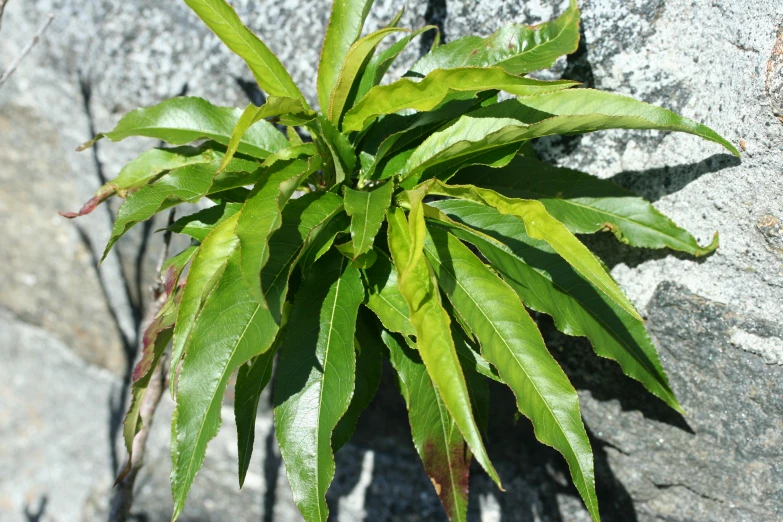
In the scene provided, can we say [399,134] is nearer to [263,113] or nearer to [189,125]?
[263,113]

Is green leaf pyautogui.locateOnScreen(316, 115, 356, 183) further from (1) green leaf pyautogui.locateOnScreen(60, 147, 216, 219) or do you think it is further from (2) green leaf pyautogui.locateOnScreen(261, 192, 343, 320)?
(1) green leaf pyautogui.locateOnScreen(60, 147, 216, 219)

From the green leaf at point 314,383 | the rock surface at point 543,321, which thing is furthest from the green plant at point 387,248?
the rock surface at point 543,321

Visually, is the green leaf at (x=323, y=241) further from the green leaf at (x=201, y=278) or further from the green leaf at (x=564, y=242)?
the green leaf at (x=564, y=242)

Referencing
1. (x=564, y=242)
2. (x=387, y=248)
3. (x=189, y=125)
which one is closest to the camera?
(x=564, y=242)

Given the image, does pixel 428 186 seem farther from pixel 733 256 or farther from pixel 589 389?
pixel 589 389

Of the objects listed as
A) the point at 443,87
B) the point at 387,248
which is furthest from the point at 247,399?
the point at 443,87

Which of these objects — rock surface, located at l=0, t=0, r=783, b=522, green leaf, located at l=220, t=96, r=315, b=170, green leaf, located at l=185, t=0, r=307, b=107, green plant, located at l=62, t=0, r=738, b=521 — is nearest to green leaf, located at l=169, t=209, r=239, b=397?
green plant, located at l=62, t=0, r=738, b=521
